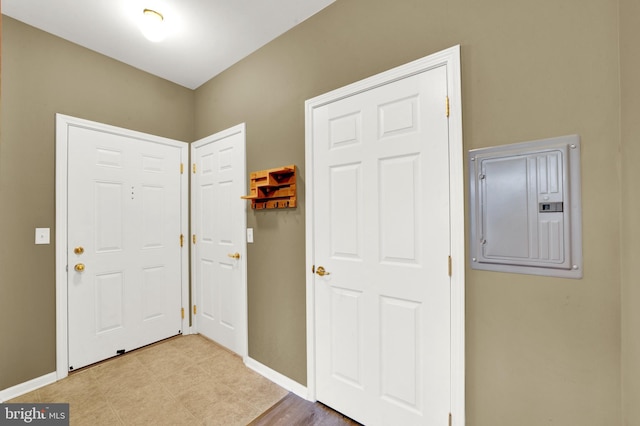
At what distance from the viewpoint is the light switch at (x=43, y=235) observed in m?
2.29

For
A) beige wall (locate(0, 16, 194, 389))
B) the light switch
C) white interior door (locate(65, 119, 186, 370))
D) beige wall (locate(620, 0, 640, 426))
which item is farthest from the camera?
white interior door (locate(65, 119, 186, 370))

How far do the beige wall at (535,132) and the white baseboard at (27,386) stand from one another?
2956 millimetres

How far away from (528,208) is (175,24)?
8.68ft

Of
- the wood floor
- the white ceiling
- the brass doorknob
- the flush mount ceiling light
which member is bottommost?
the wood floor

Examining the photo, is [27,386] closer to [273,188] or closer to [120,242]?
[120,242]

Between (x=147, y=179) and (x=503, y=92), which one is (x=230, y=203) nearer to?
(x=147, y=179)

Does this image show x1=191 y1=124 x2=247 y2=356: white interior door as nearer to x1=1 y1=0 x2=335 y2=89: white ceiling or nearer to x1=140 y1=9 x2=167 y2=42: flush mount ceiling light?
x1=1 y1=0 x2=335 y2=89: white ceiling

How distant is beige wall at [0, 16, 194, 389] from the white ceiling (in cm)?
20

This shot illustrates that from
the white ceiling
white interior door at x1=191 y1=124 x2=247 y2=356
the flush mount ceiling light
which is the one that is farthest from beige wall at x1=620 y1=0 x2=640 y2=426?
the flush mount ceiling light

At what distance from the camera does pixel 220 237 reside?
9.57 ft

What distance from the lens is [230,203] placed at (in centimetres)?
281

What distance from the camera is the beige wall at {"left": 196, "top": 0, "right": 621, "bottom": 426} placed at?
1.23 meters

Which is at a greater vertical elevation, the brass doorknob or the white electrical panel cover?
the white electrical panel cover

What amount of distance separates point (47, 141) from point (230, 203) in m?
1.45
